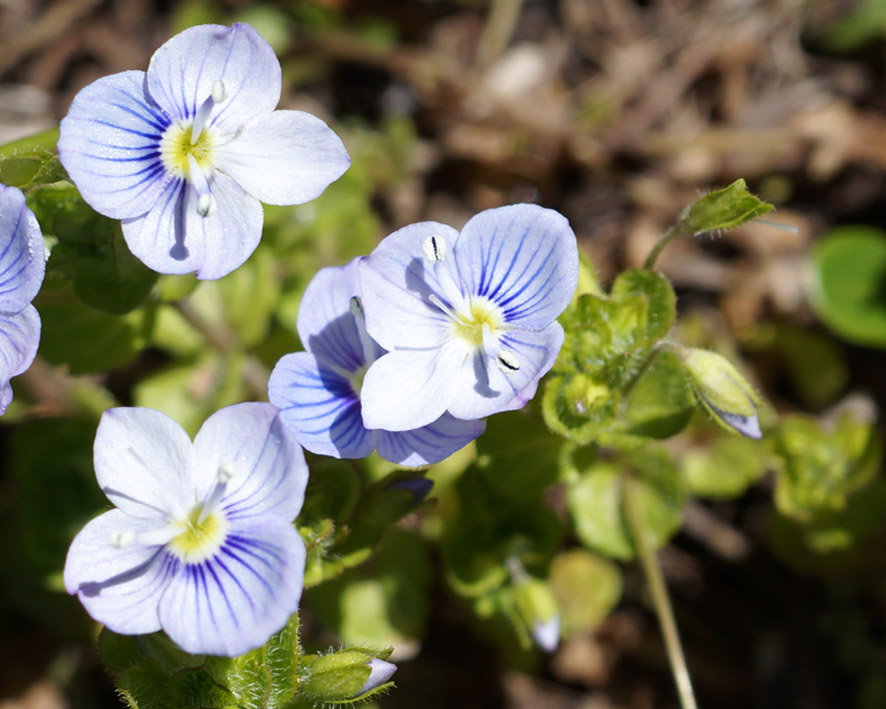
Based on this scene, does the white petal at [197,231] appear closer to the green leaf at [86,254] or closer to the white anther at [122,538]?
the green leaf at [86,254]

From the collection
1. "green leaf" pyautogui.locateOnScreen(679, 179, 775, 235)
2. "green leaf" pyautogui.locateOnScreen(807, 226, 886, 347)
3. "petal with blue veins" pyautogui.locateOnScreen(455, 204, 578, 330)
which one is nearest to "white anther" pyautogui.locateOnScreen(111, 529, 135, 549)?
"petal with blue veins" pyautogui.locateOnScreen(455, 204, 578, 330)

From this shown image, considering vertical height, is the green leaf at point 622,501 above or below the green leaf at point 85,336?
below

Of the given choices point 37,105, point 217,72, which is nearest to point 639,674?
point 217,72

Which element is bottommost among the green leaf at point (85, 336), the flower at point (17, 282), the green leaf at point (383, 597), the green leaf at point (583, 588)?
the green leaf at point (583, 588)

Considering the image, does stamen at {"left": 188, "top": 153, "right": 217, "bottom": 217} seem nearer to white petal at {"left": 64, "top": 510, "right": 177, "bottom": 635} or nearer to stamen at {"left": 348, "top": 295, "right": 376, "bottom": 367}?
stamen at {"left": 348, "top": 295, "right": 376, "bottom": 367}

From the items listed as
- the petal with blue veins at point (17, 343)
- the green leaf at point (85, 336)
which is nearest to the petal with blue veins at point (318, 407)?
the petal with blue veins at point (17, 343)

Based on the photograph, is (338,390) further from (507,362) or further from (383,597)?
(383,597)
